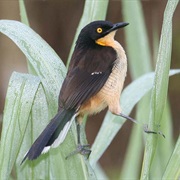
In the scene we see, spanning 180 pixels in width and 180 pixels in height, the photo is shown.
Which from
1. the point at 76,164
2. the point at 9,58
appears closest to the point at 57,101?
the point at 76,164

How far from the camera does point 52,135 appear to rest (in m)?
1.80

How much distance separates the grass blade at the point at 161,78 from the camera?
1.67 m

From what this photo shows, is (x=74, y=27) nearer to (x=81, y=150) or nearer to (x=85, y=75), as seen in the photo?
(x=85, y=75)

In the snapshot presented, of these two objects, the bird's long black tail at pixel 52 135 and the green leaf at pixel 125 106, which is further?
the green leaf at pixel 125 106

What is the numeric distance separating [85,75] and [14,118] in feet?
1.36

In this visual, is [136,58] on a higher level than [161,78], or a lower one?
lower

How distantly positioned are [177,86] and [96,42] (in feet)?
10.1

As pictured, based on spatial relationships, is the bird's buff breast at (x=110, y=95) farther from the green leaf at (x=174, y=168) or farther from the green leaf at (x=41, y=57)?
the green leaf at (x=174, y=168)

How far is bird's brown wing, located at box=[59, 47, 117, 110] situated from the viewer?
1.92 meters

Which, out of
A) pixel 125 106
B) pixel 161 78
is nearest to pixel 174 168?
pixel 161 78

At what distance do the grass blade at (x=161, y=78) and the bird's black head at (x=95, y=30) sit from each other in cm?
65

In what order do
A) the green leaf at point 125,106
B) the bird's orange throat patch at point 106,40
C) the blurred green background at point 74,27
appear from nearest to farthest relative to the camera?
1. the green leaf at point 125,106
2. the bird's orange throat patch at point 106,40
3. the blurred green background at point 74,27

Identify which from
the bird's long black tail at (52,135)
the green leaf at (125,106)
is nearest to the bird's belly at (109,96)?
the green leaf at (125,106)

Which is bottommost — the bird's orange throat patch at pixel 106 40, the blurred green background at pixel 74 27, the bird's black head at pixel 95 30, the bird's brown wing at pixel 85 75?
the blurred green background at pixel 74 27
